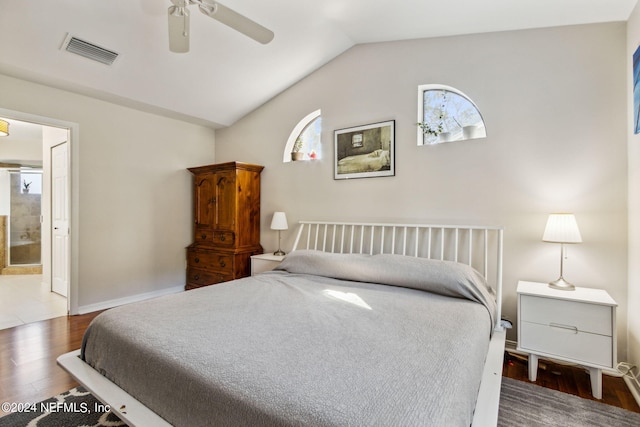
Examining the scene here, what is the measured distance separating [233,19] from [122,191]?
2.68 m

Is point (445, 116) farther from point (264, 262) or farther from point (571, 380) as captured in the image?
point (264, 262)

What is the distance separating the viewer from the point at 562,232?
2068 millimetres

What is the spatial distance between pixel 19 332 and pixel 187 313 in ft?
8.21

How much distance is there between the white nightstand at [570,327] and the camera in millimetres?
1829

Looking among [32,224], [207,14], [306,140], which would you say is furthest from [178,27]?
[32,224]

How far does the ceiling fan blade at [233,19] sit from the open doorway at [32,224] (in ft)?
8.03

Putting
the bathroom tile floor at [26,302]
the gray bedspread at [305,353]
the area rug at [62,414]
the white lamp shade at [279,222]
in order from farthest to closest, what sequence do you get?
the white lamp shade at [279,222] < the bathroom tile floor at [26,302] < the area rug at [62,414] < the gray bedspread at [305,353]

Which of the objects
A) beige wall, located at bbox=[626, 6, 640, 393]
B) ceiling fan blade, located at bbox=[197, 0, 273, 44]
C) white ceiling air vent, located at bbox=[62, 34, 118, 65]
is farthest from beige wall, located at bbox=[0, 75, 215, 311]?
beige wall, located at bbox=[626, 6, 640, 393]

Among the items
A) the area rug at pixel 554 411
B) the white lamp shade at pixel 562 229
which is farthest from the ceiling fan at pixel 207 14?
the area rug at pixel 554 411

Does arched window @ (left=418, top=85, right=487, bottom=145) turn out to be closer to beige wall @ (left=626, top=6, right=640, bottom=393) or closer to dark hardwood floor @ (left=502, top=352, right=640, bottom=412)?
beige wall @ (left=626, top=6, right=640, bottom=393)

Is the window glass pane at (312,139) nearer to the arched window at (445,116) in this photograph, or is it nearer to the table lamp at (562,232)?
the arched window at (445,116)

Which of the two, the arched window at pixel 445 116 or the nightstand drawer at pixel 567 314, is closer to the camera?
the nightstand drawer at pixel 567 314

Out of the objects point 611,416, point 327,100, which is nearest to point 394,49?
point 327,100

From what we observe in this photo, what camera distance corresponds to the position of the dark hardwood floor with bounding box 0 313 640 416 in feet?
6.25
